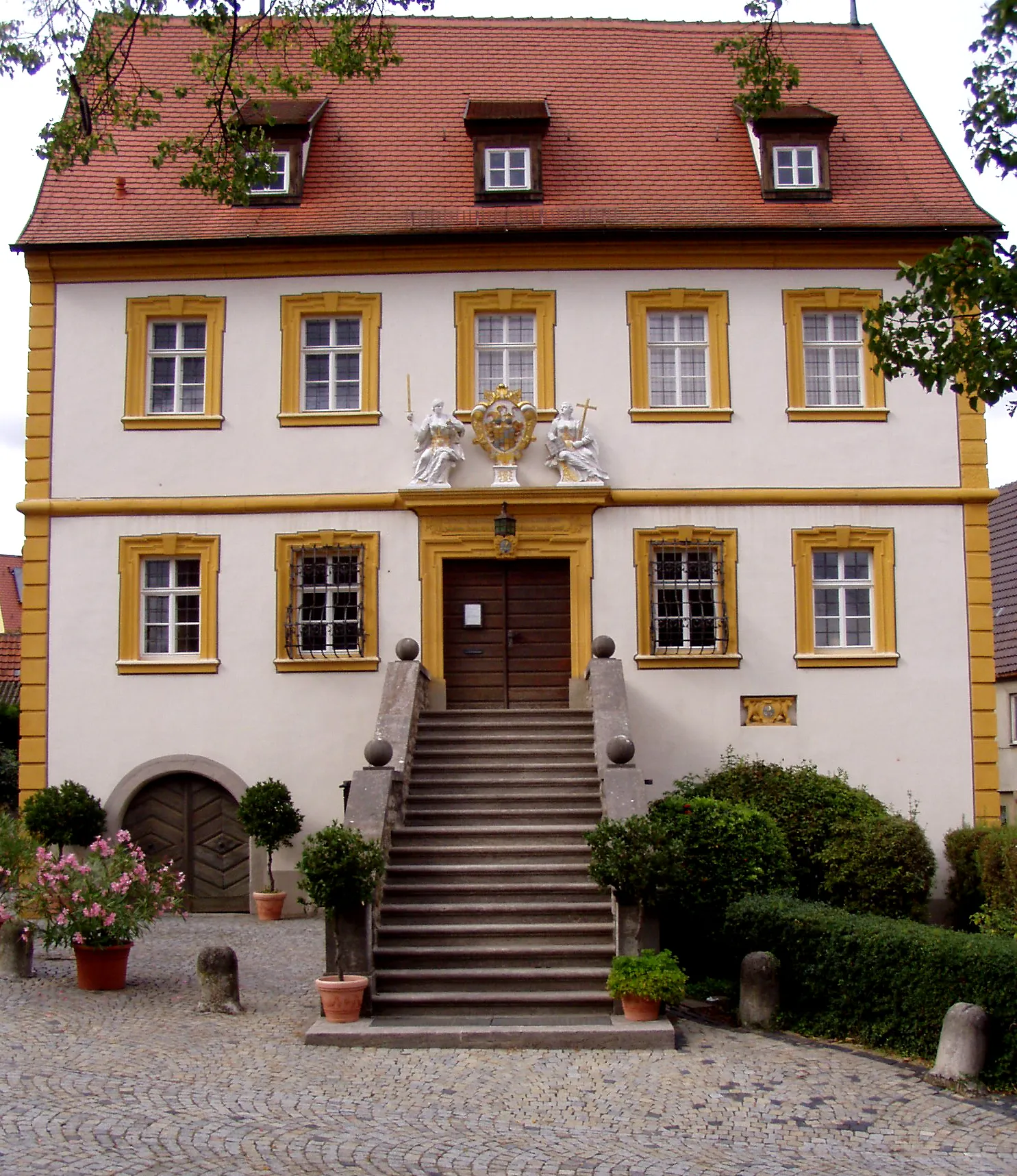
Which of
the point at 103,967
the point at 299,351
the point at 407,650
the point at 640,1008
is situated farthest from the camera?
the point at 299,351

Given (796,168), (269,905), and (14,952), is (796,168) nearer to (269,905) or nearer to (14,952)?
(269,905)

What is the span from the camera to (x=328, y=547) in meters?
17.3

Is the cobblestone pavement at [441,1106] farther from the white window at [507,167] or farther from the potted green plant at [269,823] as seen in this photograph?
the white window at [507,167]

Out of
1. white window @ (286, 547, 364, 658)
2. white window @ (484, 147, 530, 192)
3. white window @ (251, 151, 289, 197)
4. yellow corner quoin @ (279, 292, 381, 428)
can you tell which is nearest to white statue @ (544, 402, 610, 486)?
yellow corner quoin @ (279, 292, 381, 428)

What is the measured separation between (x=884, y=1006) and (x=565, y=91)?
14.2 meters

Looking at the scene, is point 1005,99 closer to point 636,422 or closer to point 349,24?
point 349,24

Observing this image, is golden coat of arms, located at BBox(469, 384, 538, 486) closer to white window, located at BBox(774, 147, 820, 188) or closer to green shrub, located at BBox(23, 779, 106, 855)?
white window, located at BBox(774, 147, 820, 188)

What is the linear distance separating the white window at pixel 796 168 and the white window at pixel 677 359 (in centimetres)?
243

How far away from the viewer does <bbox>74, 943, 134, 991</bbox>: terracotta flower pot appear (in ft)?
39.6

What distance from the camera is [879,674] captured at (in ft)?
55.9

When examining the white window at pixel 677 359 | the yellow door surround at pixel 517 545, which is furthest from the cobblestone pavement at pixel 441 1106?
the white window at pixel 677 359

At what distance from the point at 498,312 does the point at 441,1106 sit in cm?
1110

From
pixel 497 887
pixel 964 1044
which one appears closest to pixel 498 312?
pixel 497 887

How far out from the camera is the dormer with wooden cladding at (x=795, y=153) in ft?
60.2
